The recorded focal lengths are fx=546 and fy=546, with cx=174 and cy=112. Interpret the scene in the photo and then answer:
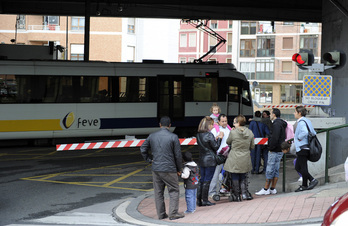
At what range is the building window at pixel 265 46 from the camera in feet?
217

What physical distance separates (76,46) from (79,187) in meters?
47.2

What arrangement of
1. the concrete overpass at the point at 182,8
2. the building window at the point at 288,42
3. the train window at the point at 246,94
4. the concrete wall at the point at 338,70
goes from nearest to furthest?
the concrete wall at the point at 338,70
the train window at the point at 246,94
the concrete overpass at the point at 182,8
the building window at the point at 288,42

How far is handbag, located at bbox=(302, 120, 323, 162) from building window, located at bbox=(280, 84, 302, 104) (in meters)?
56.2

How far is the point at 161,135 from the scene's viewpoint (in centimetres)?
873

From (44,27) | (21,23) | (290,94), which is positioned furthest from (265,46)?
(21,23)

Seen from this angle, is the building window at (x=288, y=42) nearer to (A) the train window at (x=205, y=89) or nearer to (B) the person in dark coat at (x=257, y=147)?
(A) the train window at (x=205, y=89)

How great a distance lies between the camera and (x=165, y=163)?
8672 mm

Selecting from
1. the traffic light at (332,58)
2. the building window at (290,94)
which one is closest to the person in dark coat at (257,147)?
the traffic light at (332,58)

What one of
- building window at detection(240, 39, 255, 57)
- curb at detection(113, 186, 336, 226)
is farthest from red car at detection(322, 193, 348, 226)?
building window at detection(240, 39, 255, 57)

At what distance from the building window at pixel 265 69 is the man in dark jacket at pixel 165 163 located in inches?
2306

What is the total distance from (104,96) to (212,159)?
38.4ft

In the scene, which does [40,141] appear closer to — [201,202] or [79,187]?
[79,187]

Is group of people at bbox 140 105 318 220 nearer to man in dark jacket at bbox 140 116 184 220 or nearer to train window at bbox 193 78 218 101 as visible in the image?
man in dark jacket at bbox 140 116 184 220

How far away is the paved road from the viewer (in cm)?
1035
